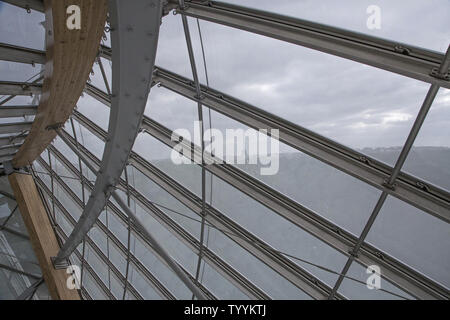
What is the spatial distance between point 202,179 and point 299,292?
18.7ft

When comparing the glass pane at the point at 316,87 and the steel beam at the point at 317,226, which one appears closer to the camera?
the glass pane at the point at 316,87

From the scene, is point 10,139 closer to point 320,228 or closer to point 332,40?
point 320,228

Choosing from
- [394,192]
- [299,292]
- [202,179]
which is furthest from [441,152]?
[202,179]

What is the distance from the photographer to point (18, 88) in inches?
516

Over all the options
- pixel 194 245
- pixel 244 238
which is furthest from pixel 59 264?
pixel 244 238

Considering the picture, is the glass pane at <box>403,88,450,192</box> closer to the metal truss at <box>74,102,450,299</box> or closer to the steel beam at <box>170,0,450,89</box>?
the steel beam at <box>170,0,450,89</box>

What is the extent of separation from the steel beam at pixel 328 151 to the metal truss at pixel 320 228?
224cm

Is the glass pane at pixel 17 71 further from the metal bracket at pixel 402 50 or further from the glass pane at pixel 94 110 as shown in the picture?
the metal bracket at pixel 402 50

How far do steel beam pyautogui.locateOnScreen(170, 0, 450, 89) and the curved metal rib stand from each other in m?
3.12

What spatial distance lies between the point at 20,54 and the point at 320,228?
11005mm

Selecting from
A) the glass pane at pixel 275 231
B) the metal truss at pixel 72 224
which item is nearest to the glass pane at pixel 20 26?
the glass pane at pixel 275 231

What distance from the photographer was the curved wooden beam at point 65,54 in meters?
7.34

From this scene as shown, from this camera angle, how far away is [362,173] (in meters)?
8.80
